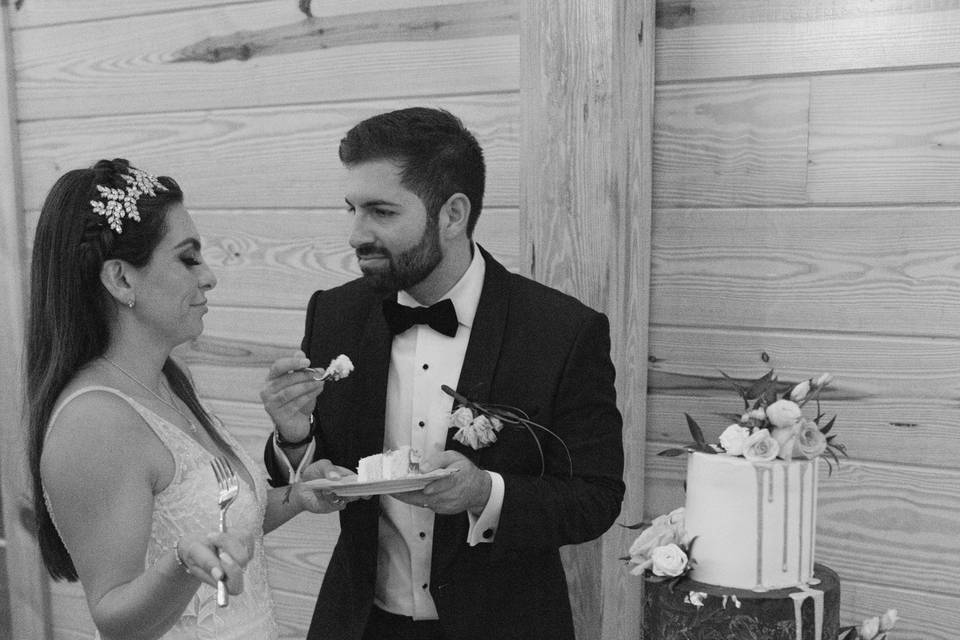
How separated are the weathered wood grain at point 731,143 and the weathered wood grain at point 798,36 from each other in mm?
47

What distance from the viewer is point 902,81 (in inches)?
88.4

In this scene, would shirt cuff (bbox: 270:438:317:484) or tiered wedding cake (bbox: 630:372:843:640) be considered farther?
shirt cuff (bbox: 270:438:317:484)

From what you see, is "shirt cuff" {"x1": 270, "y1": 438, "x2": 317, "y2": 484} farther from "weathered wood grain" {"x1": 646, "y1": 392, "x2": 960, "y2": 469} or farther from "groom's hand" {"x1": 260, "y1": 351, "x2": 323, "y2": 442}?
"weathered wood grain" {"x1": 646, "y1": 392, "x2": 960, "y2": 469}

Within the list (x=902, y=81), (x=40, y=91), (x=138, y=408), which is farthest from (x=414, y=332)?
(x=40, y=91)

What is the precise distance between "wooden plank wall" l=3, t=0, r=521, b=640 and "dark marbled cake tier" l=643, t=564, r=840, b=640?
1.22 m

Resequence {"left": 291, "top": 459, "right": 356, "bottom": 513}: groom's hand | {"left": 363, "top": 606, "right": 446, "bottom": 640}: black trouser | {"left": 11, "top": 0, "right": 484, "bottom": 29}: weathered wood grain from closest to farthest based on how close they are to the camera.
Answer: {"left": 291, "top": 459, "right": 356, "bottom": 513}: groom's hand, {"left": 363, "top": 606, "right": 446, "bottom": 640}: black trouser, {"left": 11, "top": 0, "right": 484, "bottom": 29}: weathered wood grain

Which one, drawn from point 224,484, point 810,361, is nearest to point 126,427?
point 224,484

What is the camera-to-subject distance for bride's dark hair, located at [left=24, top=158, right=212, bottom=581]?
179 centimetres

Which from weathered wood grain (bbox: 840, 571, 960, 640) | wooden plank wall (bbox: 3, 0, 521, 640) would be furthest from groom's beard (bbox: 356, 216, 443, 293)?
weathered wood grain (bbox: 840, 571, 960, 640)

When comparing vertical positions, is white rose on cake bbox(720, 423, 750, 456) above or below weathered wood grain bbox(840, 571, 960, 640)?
above

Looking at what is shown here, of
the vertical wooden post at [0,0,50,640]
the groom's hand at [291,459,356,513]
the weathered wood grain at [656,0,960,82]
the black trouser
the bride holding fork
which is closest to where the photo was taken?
the bride holding fork

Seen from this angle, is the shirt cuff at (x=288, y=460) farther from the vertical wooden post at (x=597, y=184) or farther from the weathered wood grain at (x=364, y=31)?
the weathered wood grain at (x=364, y=31)

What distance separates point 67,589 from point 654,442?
2.36 meters

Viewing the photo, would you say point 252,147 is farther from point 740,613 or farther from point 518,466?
point 740,613
